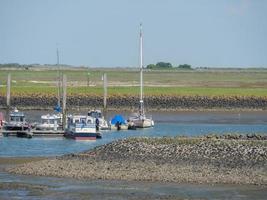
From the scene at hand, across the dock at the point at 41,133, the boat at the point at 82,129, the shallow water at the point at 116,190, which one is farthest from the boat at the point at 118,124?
the shallow water at the point at 116,190

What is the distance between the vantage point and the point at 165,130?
8456 centimetres

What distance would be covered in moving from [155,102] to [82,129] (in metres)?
43.9

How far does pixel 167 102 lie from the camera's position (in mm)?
116688

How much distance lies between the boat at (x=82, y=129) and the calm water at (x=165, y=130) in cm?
61

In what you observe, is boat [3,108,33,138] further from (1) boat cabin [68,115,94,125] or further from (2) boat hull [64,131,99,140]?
(2) boat hull [64,131,99,140]

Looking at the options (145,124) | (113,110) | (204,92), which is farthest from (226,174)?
(204,92)

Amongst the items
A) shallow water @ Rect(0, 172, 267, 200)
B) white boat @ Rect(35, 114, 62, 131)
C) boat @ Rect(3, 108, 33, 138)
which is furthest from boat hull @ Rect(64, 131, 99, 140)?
shallow water @ Rect(0, 172, 267, 200)

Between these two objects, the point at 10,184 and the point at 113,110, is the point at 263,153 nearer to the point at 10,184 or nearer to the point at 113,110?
the point at 10,184

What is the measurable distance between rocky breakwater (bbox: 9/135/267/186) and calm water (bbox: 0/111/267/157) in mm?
8919

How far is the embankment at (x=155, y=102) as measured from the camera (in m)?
114

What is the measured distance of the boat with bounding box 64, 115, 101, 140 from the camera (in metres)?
72.6

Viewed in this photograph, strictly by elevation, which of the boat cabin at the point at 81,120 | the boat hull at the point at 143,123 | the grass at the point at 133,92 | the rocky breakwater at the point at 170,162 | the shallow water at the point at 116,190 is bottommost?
the shallow water at the point at 116,190

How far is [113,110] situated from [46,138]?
38.3 metres

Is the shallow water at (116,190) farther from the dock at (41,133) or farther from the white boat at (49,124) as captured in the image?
the white boat at (49,124)
